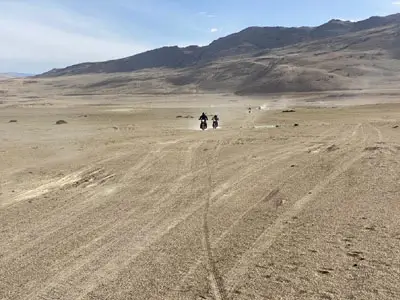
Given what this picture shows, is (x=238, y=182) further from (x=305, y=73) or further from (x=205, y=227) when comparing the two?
(x=305, y=73)

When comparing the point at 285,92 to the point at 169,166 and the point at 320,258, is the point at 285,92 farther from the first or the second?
the point at 320,258

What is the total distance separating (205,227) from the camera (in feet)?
30.2

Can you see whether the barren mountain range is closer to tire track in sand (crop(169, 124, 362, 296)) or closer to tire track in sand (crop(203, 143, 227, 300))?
tire track in sand (crop(169, 124, 362, 296))

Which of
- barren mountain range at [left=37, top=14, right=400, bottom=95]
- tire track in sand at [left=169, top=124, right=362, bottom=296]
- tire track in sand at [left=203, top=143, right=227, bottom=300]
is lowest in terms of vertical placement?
barren mountain range at [left=37, top=14, right=400, bottom=95]

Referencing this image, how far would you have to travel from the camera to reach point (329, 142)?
72.8 feet

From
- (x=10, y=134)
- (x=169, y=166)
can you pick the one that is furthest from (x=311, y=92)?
(x=169, y=166)

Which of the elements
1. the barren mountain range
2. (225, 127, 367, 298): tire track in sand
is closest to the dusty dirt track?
(225, 127, 367, 298): tire track in sand

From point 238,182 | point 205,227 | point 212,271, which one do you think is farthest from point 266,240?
point 238,182

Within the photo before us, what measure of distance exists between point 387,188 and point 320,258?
5290 mm

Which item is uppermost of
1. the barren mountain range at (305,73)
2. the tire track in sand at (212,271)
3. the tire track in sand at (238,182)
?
the tire track in sand at (212,271)

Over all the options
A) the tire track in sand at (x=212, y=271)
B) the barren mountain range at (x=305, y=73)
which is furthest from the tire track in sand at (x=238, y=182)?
the barren mountain range at (x=305, y=73)

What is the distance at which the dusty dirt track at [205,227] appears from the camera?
21.6ft

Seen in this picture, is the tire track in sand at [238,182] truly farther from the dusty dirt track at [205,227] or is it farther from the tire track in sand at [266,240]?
the tire track in sand at [266,240]

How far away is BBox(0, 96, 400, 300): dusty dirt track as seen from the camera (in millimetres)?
6590
